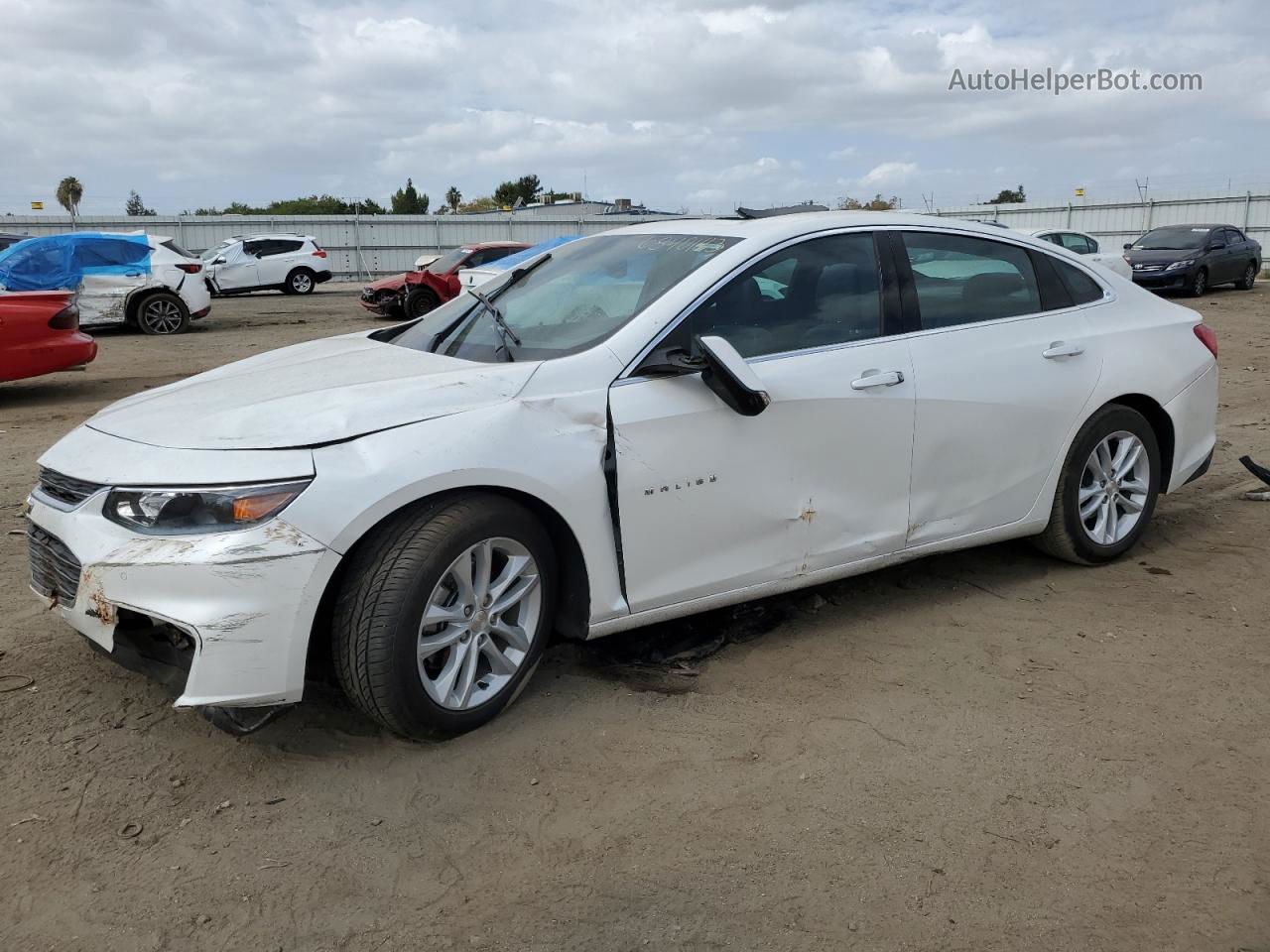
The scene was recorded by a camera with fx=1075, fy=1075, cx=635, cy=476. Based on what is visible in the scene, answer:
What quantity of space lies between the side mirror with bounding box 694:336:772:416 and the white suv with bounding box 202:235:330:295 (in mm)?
23975

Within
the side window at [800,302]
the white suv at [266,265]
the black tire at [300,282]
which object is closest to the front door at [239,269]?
the white suv at [266,265]

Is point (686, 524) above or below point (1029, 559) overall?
above

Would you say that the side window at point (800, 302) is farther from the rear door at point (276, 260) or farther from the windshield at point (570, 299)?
the rear door at point (276, 260)

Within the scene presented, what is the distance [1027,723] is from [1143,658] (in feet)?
2.64

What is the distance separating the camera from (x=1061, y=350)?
457 centimetres

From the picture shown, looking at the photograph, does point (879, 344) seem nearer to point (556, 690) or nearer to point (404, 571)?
point (556, 690)

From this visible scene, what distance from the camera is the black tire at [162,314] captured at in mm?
16078

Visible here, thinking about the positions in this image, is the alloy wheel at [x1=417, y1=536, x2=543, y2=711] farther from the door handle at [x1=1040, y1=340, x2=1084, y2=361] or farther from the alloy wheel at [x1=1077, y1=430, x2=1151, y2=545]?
the alloy wheel at [x1=1077, y1=430, x2=1151, y2=545]

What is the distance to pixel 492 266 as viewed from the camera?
16375mm

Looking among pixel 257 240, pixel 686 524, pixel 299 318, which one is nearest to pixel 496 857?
pixel 686 524

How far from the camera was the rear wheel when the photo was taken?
1608 centimetres

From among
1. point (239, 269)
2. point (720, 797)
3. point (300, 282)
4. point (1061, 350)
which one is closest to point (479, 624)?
point (720, 797)

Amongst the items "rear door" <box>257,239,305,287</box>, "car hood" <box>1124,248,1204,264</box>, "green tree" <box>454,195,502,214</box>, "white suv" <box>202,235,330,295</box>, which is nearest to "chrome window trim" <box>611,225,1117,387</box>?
"car hood" <box>1124,248,1204,264</box>

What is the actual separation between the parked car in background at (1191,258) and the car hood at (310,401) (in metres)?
20.5
